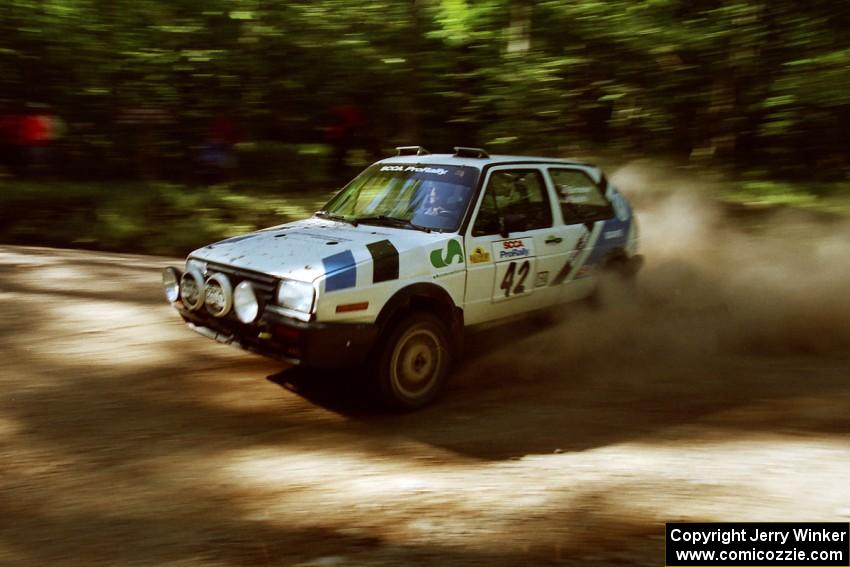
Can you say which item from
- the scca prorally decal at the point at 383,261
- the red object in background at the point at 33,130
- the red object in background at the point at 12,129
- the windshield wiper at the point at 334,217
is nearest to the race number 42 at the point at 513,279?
the scca prorally decal at the point at 383,261

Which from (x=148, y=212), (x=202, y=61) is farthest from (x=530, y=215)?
(x=202, y=61)

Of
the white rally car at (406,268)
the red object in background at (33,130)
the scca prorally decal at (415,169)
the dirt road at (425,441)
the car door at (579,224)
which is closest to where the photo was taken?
the dirt road at (425,441)

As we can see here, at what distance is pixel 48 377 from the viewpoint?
5723 millimetres

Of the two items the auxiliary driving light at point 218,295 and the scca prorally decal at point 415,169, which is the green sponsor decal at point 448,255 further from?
the auxiliary driving light at point 218,295

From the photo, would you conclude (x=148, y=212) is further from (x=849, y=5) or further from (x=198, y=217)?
(x=849, y=5)

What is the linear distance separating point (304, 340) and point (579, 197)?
336cm

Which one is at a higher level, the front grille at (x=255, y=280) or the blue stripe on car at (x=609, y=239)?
the blue stripe on car at (x=609, y=239)

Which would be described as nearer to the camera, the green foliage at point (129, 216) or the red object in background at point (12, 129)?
the green foliage at point (129, 216)

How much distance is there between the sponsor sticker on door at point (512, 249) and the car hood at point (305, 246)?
21.6 inches

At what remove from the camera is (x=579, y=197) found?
7.01 metres

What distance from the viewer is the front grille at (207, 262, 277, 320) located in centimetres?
502

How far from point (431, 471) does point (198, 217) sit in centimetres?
922

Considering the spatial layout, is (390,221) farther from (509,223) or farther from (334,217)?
(509,223)

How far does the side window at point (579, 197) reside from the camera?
679 cm
